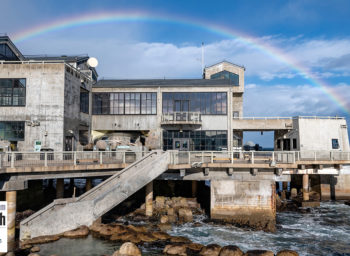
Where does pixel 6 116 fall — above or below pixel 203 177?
above

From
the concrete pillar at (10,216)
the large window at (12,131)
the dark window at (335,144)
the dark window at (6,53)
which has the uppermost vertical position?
the dark window at (6,53)

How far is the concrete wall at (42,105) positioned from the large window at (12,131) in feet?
1.70

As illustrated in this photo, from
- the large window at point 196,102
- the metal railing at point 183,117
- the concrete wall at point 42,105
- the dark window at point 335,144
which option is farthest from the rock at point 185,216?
the dark window at point 335,144

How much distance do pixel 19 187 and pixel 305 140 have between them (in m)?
34.1

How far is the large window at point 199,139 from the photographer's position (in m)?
36.6

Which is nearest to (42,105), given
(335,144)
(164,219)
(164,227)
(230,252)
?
(164,219)

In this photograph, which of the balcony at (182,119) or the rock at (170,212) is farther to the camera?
the balcony at (182,119)

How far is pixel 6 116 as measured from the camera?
29.0 m

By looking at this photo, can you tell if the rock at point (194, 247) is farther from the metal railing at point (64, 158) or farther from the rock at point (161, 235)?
the metal railing at point (64, 158)

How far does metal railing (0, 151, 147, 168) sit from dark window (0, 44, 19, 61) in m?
27.9

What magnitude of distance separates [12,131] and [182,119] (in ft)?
62.9

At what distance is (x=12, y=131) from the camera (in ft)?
94.3

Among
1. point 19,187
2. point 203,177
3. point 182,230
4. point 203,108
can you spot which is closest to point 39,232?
point 19,187

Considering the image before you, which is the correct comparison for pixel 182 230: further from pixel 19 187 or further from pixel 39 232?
pixel 19 187
